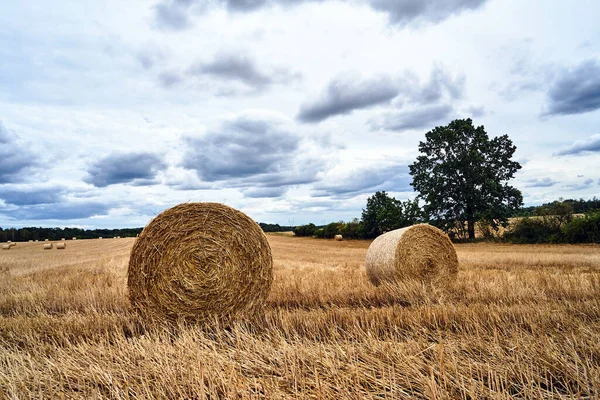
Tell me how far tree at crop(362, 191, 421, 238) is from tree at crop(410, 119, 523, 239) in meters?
3.22

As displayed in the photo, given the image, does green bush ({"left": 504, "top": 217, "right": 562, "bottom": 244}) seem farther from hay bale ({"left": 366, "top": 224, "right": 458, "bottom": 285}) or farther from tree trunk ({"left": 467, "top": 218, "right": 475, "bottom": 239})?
hay bale ({"left": 366, "top": 224, "right": 458, "bottom": 285})

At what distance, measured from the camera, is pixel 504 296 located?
21.6 ft

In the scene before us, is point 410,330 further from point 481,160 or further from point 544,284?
point 481,160

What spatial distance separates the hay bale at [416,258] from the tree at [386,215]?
24234 mm

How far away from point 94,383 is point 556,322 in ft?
15.5

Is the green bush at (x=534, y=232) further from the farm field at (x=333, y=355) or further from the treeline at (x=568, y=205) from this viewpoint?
the farm field at (x=333, y=355)

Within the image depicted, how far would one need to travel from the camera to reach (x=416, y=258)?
29.9ft

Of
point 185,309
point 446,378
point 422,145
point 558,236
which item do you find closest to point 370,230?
point 422,145

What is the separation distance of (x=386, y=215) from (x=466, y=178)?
800 centimetres

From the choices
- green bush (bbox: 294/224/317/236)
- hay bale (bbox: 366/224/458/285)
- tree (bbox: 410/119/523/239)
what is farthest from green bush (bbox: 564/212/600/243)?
green bush (bbox: 294/224/317/236)

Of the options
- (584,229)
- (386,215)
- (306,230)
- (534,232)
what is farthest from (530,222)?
(306,230)

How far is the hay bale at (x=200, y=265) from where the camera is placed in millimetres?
5996

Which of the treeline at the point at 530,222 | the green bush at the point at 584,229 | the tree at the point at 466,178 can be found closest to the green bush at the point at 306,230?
the treeline at the point at 530,222

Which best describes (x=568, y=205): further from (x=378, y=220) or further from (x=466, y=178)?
(x=378, y=220)
